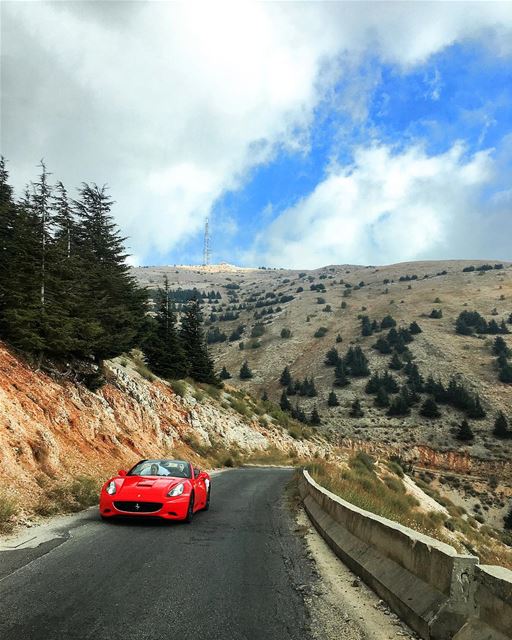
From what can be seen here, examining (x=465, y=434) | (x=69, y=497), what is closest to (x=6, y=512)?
(x=69, y=497)

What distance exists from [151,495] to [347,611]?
5.71 meters

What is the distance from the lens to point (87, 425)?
797 inches

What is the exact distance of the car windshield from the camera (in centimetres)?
1127

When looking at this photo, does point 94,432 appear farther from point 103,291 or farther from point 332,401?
point 332,401

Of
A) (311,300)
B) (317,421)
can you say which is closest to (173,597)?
(317,421)

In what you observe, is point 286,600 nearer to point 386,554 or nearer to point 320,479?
point 386,554

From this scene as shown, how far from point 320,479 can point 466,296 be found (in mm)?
124634

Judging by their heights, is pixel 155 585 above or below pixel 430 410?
below

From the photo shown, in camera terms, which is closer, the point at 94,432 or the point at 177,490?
the point at 177,490

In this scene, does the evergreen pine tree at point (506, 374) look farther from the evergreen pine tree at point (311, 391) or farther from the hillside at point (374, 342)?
the evergreen pine tree at point (311, 391)

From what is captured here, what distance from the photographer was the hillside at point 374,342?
71.6 m

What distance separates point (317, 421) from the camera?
2948 inches

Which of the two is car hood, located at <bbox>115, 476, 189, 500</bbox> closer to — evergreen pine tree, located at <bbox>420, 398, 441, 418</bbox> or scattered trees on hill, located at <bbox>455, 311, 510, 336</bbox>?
evergreen pine tree, located at <bbox>420, 398, 441, 418</bbox>

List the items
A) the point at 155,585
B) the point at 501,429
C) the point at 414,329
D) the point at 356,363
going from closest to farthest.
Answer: the point at 155,585, the point at 501,429, the point at 356,363, the point at 414,329
